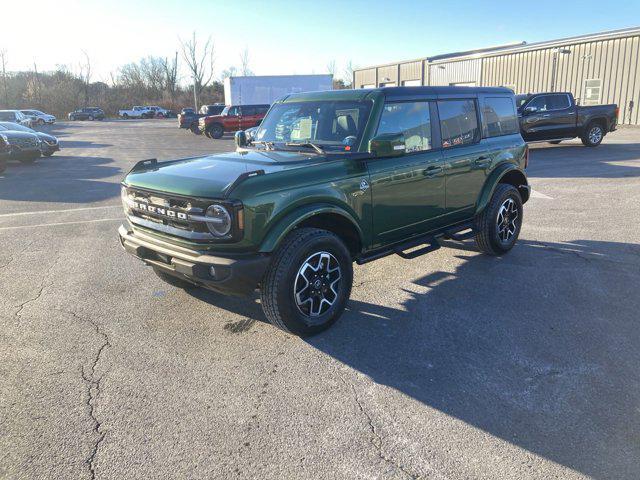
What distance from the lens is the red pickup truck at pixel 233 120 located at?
27938 mm

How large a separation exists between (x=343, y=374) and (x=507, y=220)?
11.8 feet

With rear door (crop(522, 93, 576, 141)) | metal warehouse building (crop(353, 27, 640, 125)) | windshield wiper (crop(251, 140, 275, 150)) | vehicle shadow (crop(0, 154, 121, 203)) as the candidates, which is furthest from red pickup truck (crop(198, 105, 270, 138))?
windshield wiper (crop(251, 140, 275, 150))

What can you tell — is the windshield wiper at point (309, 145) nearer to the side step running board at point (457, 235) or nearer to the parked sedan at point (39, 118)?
the side step running board at point (457, 235)

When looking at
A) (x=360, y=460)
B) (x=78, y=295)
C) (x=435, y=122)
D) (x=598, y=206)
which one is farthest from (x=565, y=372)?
(x=598, y=206)

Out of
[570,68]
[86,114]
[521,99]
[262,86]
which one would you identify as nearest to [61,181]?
[521,99]

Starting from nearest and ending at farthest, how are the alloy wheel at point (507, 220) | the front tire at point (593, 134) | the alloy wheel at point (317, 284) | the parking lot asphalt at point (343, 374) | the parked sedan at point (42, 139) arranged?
1. the parking lot asphalt at point (343, 374)
2. the alloy wheel at point (317, 284)
3. the alloy wheel at point (507, 220)
4. the front tire at point (593, 134)
5. the parked sedan at point (42, 139)

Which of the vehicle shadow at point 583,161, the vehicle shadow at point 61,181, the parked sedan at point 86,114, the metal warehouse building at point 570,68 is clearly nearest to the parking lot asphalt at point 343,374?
the vehicle shadow at point 61,181

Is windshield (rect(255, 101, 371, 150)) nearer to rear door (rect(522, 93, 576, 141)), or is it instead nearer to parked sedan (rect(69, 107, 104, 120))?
rear door (rect(522, 93, 576, 141))

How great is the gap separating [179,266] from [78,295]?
1.97 meters

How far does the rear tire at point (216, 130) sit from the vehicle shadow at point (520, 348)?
948 inches

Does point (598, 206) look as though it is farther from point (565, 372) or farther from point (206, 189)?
point (206, 189)

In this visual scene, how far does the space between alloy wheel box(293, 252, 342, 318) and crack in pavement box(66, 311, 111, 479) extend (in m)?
1.52

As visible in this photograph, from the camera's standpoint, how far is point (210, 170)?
162 inches

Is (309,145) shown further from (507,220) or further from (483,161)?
(507,220)
